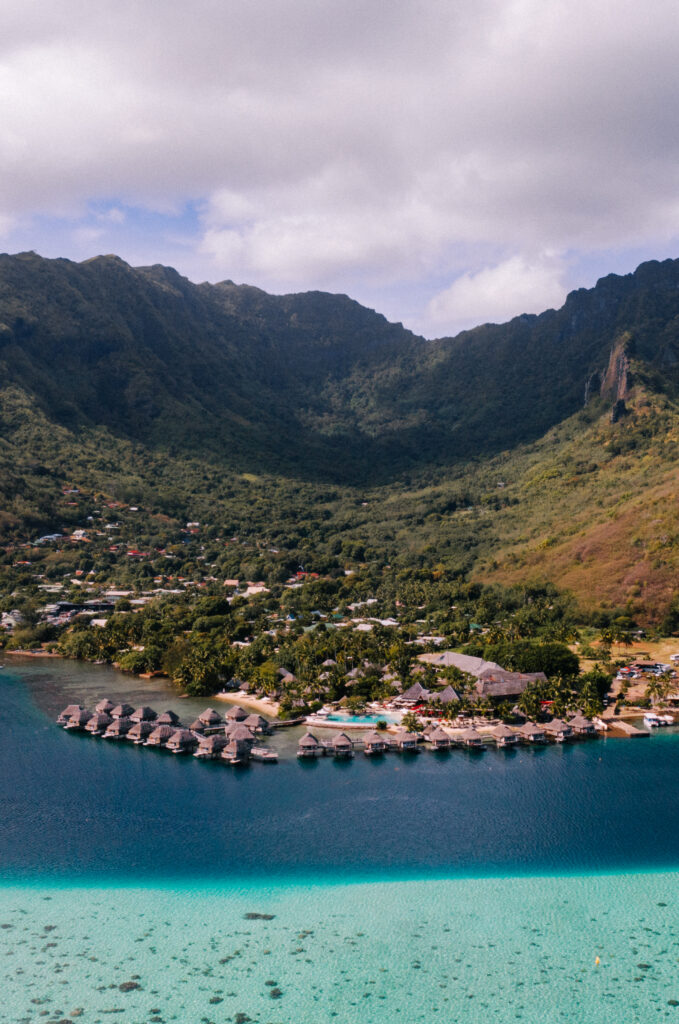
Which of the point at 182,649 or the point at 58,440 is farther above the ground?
the point at 58,440

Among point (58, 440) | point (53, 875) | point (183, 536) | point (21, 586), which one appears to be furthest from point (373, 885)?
point (58, 440)

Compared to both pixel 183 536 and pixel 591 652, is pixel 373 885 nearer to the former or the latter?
pixel 591 652

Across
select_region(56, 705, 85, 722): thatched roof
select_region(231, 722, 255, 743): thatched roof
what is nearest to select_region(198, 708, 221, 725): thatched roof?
select_region(231, 722, 255, 743): thatched roof

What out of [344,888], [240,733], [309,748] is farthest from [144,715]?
[344,888]

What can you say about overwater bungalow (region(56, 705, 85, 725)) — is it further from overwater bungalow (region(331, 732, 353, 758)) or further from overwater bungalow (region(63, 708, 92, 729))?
overwater bungalow (region(331, 732, 353, 758))

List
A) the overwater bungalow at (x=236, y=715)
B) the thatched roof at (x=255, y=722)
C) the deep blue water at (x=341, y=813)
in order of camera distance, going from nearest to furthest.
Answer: the deep blue water at (x=341, y=813)
the thatched roof at (x=255, y=722)
the overwater bungalow at (x=236, y=715)

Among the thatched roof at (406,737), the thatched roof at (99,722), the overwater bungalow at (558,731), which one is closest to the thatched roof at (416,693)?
the thatched roof at (406,737)

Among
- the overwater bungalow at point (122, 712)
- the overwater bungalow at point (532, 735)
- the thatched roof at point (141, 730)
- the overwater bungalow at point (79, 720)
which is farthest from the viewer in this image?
the overwater bungalow at point (122, 712)

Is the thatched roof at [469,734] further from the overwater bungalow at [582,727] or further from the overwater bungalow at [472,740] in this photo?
the overwater bungalow at [582,727]
